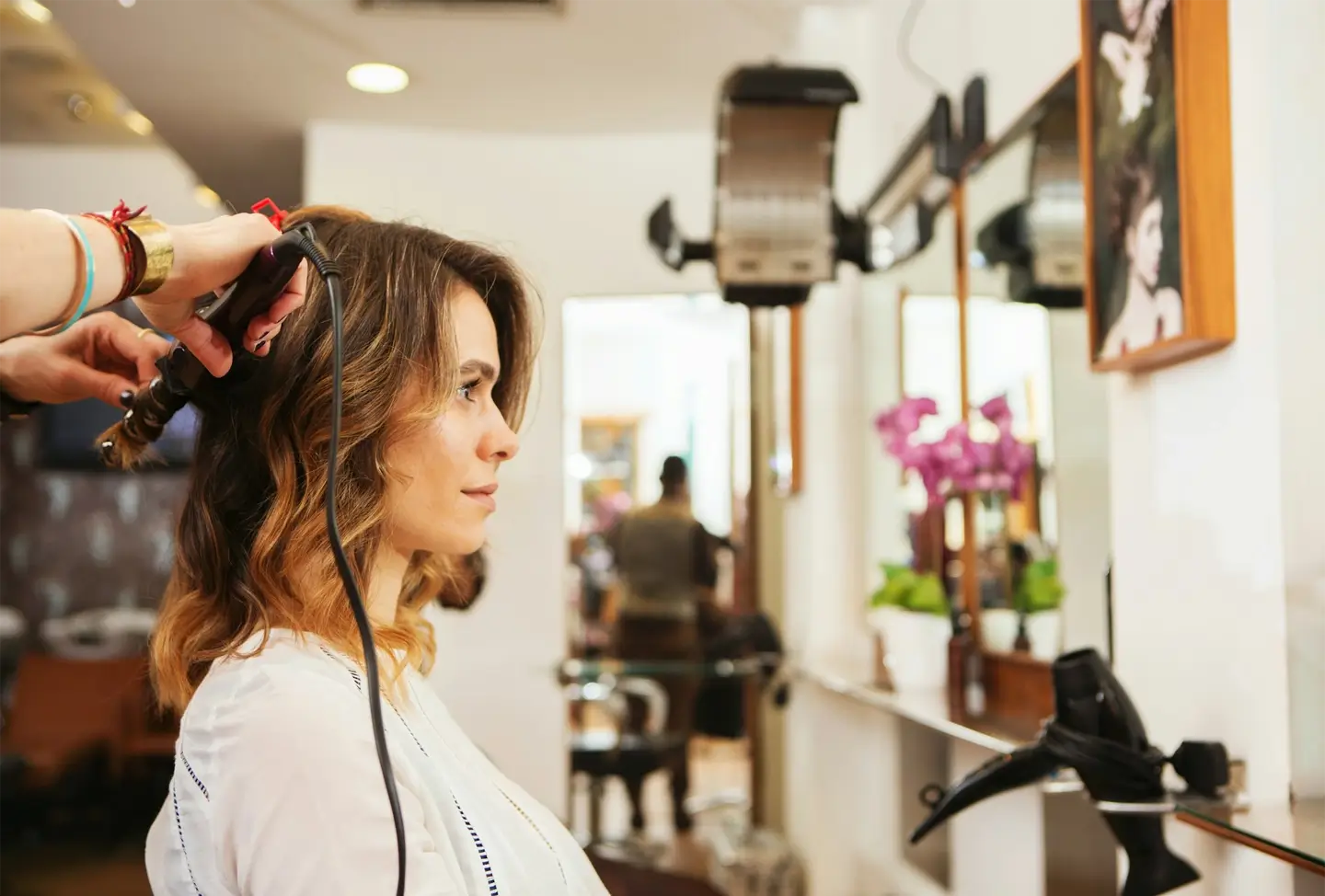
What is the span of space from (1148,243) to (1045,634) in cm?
81

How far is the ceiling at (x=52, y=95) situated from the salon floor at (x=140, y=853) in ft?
9.18

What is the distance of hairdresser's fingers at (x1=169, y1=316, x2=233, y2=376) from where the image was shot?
0.88 metres

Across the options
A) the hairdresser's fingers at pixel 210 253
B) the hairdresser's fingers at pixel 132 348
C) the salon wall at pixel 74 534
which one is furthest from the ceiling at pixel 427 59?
the salon wall at pixel 74 534

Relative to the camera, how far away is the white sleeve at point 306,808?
81cm

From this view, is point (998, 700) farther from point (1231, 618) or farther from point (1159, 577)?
point (1231, 618)

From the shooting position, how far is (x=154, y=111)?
12.2ft

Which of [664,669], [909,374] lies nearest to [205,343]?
[909,374]

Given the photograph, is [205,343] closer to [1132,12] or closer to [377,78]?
[1132,12]

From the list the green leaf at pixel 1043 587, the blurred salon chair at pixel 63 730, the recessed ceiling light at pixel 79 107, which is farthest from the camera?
the blurred salon chair at pixel 63 730

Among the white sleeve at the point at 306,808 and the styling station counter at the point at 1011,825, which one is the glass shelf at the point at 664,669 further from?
the white sleeve at the point at 306,808

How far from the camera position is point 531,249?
397 cm

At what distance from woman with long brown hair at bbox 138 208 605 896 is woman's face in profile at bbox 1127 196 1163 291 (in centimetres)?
73

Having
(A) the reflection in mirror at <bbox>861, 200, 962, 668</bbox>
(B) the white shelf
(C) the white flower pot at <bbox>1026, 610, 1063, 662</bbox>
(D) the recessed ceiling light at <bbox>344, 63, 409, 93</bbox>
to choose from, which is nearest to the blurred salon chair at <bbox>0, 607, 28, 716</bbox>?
(D) the recessed ceiling light at <bbox>344, 63, 409, 93</bbox>

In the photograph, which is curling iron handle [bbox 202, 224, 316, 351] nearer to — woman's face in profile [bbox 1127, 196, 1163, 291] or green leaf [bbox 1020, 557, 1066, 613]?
woman's face in profile [bbox 1127, 196, 1163, 291]
